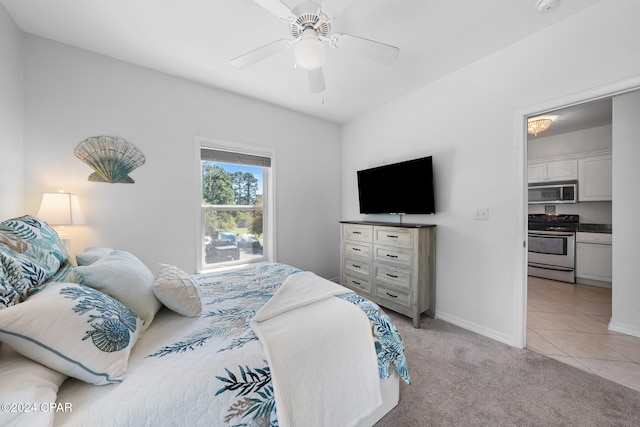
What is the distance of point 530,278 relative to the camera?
4.09 m

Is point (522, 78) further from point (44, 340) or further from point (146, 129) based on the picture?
point (146, 129)

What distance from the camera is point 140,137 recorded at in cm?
233

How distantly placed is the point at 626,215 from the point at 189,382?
380 centimetres

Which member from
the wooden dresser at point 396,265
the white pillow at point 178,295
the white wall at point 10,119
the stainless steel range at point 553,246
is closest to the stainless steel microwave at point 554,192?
the stainless steel range at point 553,246

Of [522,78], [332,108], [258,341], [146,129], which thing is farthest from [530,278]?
[146,129]

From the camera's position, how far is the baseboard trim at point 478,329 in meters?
2.12

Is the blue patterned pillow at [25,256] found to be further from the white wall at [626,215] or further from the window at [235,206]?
the white wall at [626,215]

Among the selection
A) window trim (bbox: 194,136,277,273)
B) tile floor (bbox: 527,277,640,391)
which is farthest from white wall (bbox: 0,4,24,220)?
tile floor (bbox: 527,277,640,391)

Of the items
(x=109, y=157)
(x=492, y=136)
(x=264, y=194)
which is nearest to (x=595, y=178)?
(x=492, y=136)

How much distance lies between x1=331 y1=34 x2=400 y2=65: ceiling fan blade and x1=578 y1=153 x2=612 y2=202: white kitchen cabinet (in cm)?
433

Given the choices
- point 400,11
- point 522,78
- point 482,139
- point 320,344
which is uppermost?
point 400,11

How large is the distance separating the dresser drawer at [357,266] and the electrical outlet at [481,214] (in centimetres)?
128

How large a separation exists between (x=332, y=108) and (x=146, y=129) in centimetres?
222

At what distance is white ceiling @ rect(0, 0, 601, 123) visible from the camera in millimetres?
1630
